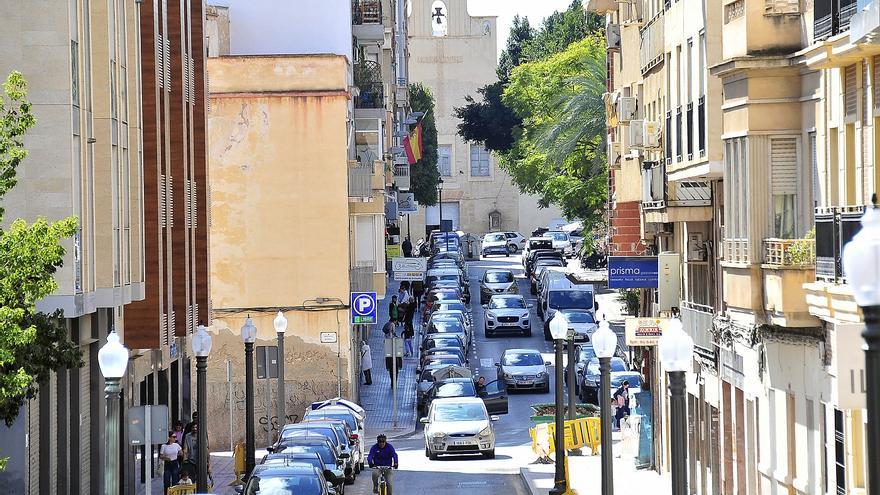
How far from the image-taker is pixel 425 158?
108750mm

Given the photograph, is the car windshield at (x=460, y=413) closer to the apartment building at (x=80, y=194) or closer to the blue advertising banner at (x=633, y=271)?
the blue advertising banner at (x=633, y=271)

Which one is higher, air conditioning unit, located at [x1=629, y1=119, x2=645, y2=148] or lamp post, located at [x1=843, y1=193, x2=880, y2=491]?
air conditioning unit, located at [x1=629, y1=119, x2=645, y2=148]

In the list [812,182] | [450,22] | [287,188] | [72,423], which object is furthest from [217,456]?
[450,22]

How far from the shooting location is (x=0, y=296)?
18078 millimetres

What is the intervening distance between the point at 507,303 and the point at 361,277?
53.7 feet

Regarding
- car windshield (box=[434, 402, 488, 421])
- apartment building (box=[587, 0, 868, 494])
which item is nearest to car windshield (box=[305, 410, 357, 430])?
car windshield (box=[434, 402, 488, 421])

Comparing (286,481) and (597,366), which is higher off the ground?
(286,481)

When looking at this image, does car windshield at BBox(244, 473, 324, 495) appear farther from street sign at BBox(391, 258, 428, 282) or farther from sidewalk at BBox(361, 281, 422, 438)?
street sign at BBox(391, 258, 428, 282)

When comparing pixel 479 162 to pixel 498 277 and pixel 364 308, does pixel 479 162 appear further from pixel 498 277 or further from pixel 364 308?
pixel 364 308

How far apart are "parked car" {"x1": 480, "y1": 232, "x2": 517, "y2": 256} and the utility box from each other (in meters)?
77.1

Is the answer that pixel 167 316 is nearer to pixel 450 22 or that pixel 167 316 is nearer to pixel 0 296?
pixel 0 296

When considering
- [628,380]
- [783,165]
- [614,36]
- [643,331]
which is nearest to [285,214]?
[614,36]

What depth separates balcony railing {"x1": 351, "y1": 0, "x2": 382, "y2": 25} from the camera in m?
55.5

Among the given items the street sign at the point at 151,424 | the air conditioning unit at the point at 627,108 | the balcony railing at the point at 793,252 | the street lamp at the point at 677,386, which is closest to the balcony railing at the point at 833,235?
the balcony railing at the point at 793,252
